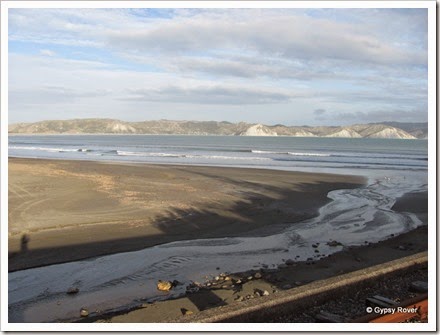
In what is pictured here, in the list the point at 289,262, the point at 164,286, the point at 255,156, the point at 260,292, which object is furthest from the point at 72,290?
the point at 255,156

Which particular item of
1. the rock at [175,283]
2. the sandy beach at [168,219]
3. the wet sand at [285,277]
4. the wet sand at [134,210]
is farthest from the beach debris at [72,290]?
the wet sand at [134,210]

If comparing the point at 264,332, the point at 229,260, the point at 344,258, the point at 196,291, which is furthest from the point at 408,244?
the point at 264,332

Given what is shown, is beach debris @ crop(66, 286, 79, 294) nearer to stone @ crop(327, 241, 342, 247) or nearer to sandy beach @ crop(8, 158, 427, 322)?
sandy beach @ crop(8, 158, 427, 322)

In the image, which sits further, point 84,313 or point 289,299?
point 84,313

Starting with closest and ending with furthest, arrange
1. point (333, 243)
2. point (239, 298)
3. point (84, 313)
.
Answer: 1. point (84, 313)
2. point (239, 298)
3. point (333, 243)

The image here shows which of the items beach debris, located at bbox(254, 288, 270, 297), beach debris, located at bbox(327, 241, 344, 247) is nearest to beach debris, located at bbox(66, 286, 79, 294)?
beach debris, located at bbox(254, 288, 270, 297)

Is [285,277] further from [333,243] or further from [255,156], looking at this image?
[255,156]

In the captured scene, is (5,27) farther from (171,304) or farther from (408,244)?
(408,244)

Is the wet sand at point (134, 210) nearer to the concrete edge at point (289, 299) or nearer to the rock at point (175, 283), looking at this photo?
the rock at point (175, 283)
